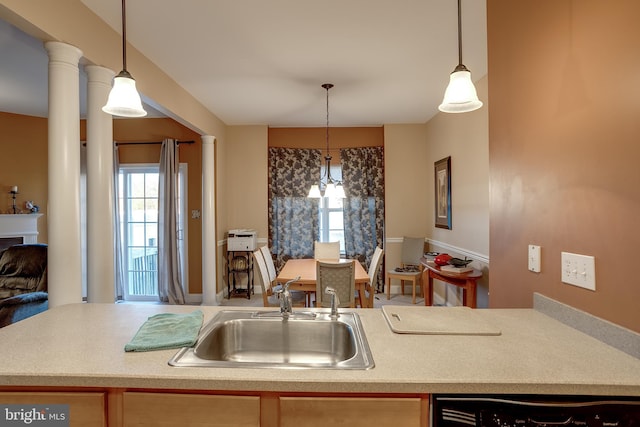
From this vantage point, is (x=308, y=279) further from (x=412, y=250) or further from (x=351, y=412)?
(x=412, y=250)

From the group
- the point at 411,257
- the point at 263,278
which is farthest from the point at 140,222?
the point at 411,257

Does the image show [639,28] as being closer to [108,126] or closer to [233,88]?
[108,126]

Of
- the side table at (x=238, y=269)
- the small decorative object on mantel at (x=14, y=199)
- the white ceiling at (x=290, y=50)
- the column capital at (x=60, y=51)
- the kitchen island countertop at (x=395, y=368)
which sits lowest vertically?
the side table at (x=238, y=269)

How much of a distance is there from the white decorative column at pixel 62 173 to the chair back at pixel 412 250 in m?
4.14

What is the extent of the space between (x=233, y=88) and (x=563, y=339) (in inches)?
141

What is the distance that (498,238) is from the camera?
1779 millimetres

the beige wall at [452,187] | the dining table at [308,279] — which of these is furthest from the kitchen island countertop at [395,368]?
the beige wall at [452,187]

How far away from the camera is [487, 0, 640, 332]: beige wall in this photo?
104 cm

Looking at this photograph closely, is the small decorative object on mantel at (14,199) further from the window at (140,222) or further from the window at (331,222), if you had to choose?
the window at (331,222)

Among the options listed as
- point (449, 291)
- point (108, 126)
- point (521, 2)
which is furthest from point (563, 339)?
point (449, 291)

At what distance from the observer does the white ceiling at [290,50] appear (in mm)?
2285

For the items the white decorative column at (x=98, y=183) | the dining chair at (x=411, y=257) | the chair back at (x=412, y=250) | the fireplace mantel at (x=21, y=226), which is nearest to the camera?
the white decorative column at (x=98, y=183)

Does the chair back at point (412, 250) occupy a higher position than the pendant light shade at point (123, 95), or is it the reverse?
the pendant light shade at point (123, 95)

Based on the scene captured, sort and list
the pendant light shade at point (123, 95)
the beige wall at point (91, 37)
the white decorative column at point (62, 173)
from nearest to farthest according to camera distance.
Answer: the pendant light shade at point (123, 95), the beige wall at point (91, 37), the white decorative column at point (62, 173)
